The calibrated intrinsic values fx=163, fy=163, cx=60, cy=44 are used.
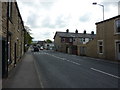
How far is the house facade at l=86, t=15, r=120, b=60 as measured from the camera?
21766 millimetres

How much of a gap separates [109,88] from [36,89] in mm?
3287

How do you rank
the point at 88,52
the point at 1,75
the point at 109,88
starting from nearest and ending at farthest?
1. the point at 109,88
2. the point at 1,75
3. the point at 88,52

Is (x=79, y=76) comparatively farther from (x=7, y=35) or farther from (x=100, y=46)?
(x=100, y=46)

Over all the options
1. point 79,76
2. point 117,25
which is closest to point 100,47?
point 117,25

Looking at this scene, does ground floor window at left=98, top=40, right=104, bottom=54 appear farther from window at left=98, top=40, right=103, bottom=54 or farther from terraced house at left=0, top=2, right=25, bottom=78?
terraced house at left=0, top=2, right=25, bottom=78

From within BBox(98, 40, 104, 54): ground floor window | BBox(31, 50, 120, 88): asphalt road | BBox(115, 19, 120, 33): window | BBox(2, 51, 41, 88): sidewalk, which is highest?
BBox(115, 19, 120, 33): window

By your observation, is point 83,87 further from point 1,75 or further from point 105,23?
point 105,23

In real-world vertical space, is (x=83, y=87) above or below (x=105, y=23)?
below

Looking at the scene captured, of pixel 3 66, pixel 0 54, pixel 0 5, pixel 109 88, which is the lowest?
pixel 109 88

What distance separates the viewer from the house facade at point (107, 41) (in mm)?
21766

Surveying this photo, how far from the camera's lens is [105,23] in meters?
24.5

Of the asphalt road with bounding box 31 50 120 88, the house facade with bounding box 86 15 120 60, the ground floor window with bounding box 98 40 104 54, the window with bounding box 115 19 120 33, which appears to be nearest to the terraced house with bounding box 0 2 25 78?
the asphalt road with bounding box 31 50 120 88

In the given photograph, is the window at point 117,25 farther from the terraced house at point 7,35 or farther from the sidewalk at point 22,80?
the sidewalk at point 22,80

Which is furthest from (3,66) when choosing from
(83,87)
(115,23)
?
(115,23)
